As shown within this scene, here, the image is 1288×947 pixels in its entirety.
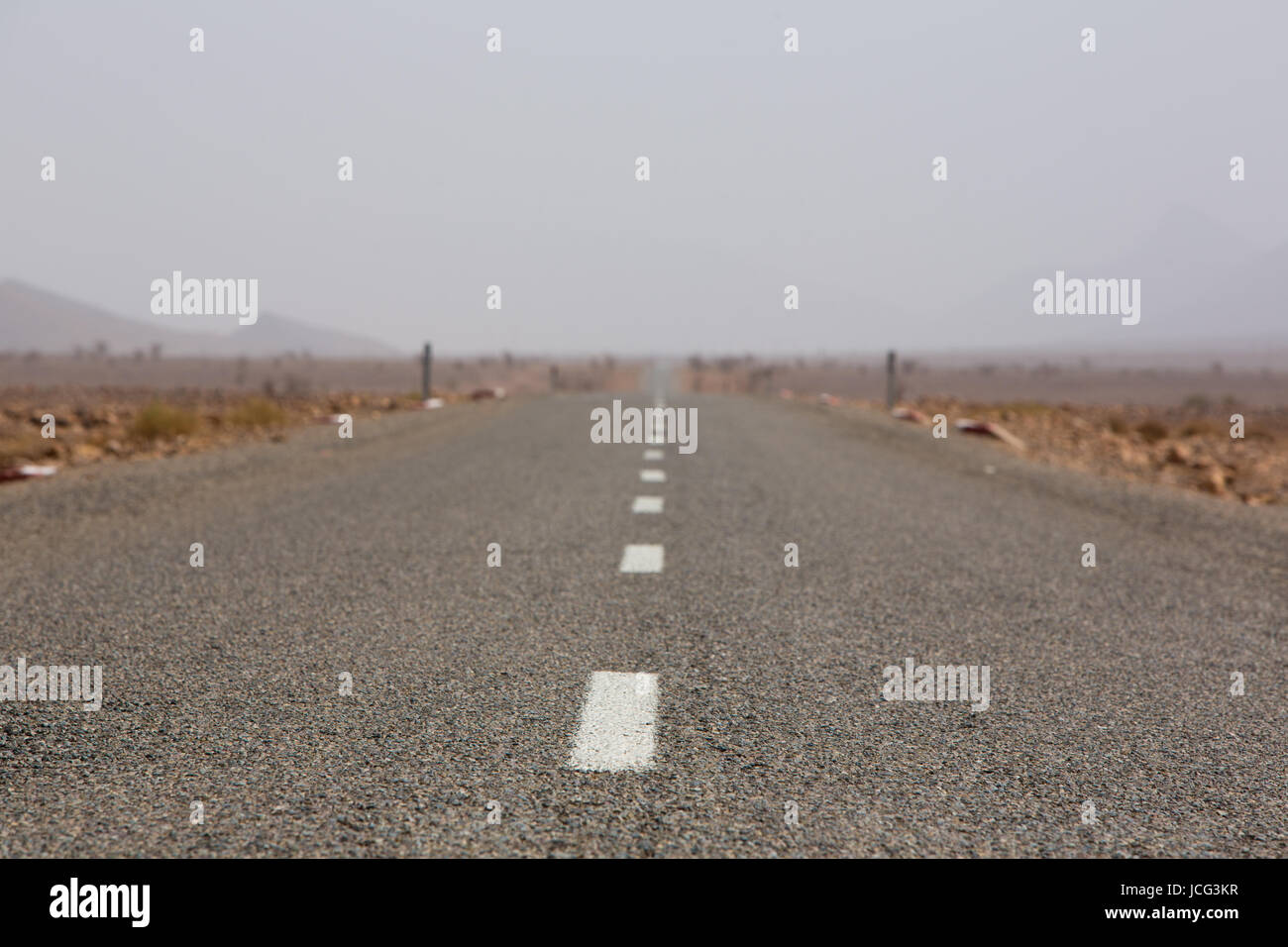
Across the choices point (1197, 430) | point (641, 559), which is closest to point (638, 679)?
point (641, 559)

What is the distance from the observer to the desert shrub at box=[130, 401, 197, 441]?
1702 centimetres

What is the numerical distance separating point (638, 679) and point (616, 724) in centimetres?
57

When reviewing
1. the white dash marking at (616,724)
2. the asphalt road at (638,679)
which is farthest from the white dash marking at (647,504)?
the white dash marking at (616,724)

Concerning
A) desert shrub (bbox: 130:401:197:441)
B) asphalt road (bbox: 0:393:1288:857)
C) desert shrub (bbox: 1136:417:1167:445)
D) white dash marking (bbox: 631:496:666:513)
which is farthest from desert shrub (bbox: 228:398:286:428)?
desert shrub (bbox: 1136:417:1167:445)

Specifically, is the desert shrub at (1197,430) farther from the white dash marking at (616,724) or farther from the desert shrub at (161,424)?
the white dash marking at (616,724)

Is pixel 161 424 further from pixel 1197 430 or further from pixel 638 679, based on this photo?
pixel 1197 430

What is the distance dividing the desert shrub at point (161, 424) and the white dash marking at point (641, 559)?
12493 mm

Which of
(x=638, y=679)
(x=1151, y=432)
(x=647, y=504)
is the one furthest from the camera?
(x=1151, y=432)

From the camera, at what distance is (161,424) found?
17.2 meters

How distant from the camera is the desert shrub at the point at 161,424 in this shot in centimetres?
1702

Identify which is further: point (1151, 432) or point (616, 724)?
point (1151, 432)

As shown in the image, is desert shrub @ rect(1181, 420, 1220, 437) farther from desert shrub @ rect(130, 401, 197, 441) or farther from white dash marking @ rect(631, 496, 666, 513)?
desert shrub @ rect(130, 401, 197, 441)
